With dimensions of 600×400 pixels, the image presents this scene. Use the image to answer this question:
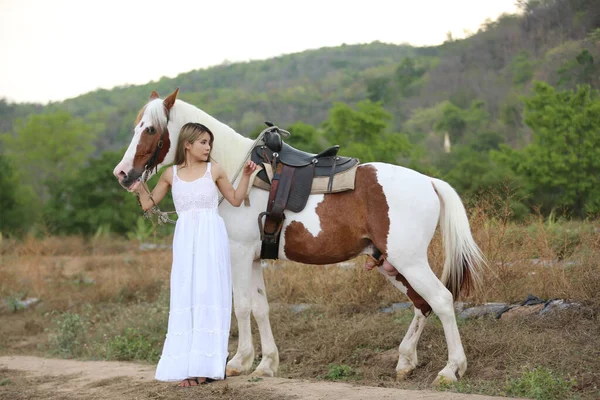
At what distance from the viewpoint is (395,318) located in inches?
297

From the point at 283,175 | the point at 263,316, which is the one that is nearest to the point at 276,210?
the point at 283,175

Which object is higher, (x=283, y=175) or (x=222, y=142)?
(x=222, y=142)

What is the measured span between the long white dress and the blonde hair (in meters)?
0.15

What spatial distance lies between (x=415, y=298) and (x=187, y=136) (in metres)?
2.35

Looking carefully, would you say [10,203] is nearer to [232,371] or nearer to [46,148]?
[46,148]

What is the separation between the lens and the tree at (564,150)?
1769 cm

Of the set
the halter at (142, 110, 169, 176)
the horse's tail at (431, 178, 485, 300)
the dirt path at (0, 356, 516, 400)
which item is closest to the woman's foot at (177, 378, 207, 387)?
the dirt path at (0, 356, 516, 400)

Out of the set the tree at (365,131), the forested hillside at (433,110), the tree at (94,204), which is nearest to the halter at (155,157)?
the forested hillside at (433,110)

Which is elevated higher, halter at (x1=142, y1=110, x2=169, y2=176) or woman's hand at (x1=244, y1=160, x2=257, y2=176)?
halter at (x1=142, y1=110, x2=169, y2=176)

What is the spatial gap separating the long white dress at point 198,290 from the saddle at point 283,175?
396mm

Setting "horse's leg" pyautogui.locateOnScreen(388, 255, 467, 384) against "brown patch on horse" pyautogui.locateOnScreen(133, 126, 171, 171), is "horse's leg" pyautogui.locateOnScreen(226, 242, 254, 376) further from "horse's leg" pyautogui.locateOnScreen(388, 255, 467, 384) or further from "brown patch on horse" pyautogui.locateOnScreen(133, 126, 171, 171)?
"horse's leg" pyautogui.locateOnScreen(388, 255, 467, 384)

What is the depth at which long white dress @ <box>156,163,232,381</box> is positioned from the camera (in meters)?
5.10

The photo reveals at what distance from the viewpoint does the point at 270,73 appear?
92062 mm

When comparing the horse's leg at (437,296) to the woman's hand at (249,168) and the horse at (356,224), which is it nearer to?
the horse at (356,224)
